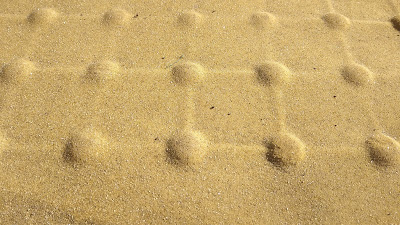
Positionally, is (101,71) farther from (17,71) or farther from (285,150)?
(285,150)

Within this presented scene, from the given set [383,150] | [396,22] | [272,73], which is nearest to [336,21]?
[396,22]

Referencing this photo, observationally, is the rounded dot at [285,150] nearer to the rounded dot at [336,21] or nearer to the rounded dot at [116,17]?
the rounded dot at [336,21]

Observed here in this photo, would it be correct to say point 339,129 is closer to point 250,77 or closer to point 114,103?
point 250,77

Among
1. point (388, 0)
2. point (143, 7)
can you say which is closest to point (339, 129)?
point (388, 0)

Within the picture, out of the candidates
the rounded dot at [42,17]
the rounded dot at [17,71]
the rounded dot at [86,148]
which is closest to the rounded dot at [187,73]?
the rounded dot at [86,148]

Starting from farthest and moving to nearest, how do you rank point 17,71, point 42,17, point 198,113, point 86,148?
point 42,17, point 17,71, point 198,113, point 86,148

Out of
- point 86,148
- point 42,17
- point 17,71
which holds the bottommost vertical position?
point 86,148

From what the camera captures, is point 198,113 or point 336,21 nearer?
point 198,113
